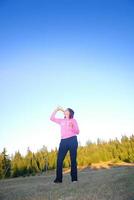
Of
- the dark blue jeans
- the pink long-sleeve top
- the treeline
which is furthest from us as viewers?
the treeline

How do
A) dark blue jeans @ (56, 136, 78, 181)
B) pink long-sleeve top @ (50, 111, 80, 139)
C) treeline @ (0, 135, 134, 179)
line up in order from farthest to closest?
1. treeline @ (0, 135, 134, 179)
2. pink long-sleeve top @ (50, 111, 80, 139)
3. dark blue jeans @ (56, 136, 78, 181)

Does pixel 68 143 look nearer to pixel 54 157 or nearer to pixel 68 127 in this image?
pixel 68 127

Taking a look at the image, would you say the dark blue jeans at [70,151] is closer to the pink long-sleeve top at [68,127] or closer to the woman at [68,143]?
the woman at [68,143]

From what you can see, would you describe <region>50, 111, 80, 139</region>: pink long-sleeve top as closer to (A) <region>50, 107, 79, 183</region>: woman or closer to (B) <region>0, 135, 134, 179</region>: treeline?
(A) <region>50, 107, 79, 183</region>: woman

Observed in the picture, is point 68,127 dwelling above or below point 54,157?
below

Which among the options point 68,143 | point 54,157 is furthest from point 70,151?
point 54,157

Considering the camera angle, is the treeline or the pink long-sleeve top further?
the treeline

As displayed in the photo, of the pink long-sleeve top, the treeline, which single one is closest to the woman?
the pink long-sleeve top

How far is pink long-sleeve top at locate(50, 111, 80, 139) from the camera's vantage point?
6629 mm

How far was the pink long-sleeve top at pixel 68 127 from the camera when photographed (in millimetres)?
6629

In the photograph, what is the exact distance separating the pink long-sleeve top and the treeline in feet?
47.1

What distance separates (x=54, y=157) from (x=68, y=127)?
54.9ft

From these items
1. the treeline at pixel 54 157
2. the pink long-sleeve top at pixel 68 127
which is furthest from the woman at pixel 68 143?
the treeline at pixel 54 157

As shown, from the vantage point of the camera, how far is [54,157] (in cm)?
2281
